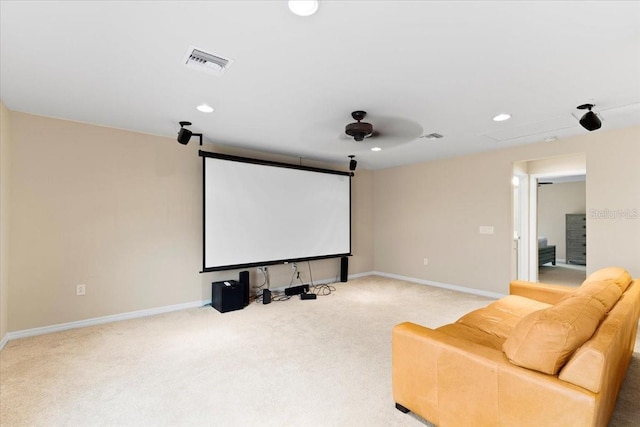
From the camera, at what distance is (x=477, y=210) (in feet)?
16.9

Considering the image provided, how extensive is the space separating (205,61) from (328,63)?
896mm

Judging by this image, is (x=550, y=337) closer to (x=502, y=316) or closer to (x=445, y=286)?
(x=502, y=316)

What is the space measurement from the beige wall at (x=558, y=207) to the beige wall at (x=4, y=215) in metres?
11.5

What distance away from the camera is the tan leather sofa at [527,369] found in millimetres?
1316

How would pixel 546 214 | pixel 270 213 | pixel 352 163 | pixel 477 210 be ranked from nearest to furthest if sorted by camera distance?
pixel 270 213, pixel 477 210, pixel 352 163, pixel 546 214

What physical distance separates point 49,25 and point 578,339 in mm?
3308

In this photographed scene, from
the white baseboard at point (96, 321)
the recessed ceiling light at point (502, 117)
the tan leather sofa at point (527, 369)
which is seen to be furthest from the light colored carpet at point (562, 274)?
the white baseboard at point (96, 321)

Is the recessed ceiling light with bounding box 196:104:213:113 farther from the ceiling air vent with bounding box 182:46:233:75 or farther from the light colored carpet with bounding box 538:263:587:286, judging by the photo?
the light colored carpet with bounding box 538:263:587:286

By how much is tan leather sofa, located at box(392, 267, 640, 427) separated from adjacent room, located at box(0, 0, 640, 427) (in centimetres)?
1

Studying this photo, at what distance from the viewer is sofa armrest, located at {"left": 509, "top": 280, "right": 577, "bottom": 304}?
3.05m

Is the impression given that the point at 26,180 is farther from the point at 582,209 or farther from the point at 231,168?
the point at 582,209

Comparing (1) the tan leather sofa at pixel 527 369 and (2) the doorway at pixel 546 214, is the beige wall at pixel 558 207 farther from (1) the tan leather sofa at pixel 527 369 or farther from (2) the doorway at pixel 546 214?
(1) the tan leather sofa at pixel 527 369

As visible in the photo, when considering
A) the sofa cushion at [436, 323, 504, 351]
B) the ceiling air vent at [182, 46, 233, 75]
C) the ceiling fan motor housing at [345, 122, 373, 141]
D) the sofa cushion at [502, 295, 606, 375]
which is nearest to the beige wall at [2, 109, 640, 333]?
the ceiling air vent at [182, 46, 233, 75]

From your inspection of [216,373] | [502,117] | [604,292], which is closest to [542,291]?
[604,292]
